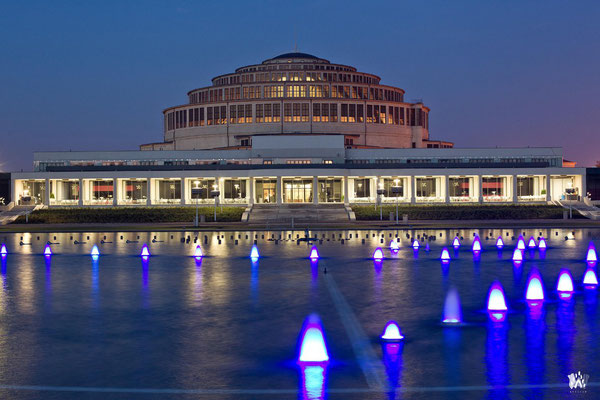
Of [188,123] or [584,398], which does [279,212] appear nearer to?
[188,123]

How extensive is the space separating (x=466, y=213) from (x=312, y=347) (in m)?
63.0

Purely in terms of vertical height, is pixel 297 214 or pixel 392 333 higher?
pixel 297 214

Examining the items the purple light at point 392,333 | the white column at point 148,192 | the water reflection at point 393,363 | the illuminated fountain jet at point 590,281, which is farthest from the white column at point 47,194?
the water reflection at point 393,363

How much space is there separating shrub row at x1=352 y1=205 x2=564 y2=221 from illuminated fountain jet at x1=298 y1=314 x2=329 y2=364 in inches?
2355

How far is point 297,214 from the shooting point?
76250mm

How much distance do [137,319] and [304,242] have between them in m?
28.0

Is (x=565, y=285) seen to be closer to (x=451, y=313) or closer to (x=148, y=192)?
(x=451, y=313)

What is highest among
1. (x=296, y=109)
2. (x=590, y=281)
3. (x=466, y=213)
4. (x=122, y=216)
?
(x=296, y=109)

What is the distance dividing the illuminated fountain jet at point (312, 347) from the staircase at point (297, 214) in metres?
55.3

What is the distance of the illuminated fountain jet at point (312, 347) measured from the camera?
41.4ft

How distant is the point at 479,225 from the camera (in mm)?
62656

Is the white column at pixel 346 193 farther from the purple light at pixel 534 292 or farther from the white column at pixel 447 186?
the purple light at pixel 534 292

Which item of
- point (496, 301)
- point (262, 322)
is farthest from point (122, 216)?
point (496, 301)

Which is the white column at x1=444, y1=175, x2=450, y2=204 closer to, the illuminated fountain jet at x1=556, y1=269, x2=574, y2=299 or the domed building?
the domed building
